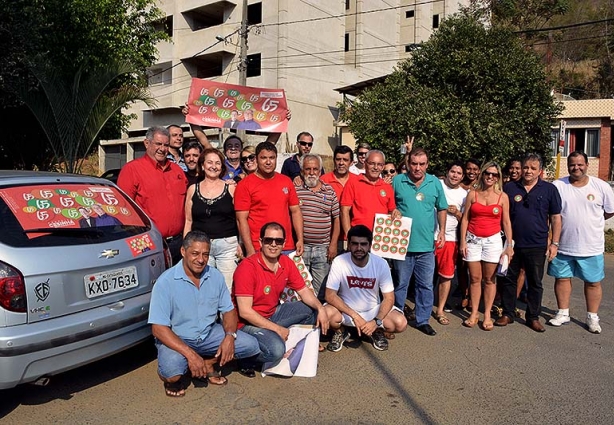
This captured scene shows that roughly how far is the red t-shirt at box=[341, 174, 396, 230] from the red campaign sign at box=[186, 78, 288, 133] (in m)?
1.98

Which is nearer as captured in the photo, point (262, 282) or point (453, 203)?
point (262, 282)

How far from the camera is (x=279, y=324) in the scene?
433cm

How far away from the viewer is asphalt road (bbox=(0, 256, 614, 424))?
11.4ft

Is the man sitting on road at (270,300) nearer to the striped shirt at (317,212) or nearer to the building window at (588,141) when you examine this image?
the striped shirt at (317,212)


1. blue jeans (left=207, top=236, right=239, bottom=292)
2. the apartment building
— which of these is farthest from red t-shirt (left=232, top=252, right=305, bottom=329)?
the apartment building

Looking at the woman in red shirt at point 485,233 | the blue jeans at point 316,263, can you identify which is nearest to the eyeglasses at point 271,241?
the blue jeans at point 316,263

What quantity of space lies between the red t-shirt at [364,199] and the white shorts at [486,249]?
108 centimetres

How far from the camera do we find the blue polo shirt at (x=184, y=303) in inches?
145

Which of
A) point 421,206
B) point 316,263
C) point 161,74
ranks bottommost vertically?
point 316,263

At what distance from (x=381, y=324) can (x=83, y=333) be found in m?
2.59

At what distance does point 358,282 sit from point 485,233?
166 centimetres

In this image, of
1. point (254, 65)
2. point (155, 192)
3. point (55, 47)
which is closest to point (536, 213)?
point (155, 192)

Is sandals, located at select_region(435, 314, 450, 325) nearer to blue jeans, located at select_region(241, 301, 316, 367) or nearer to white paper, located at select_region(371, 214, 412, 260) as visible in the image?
white paper, located at select_region(371, 214, 412, 260)

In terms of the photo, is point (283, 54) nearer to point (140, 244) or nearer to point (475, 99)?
point (475, 99)
